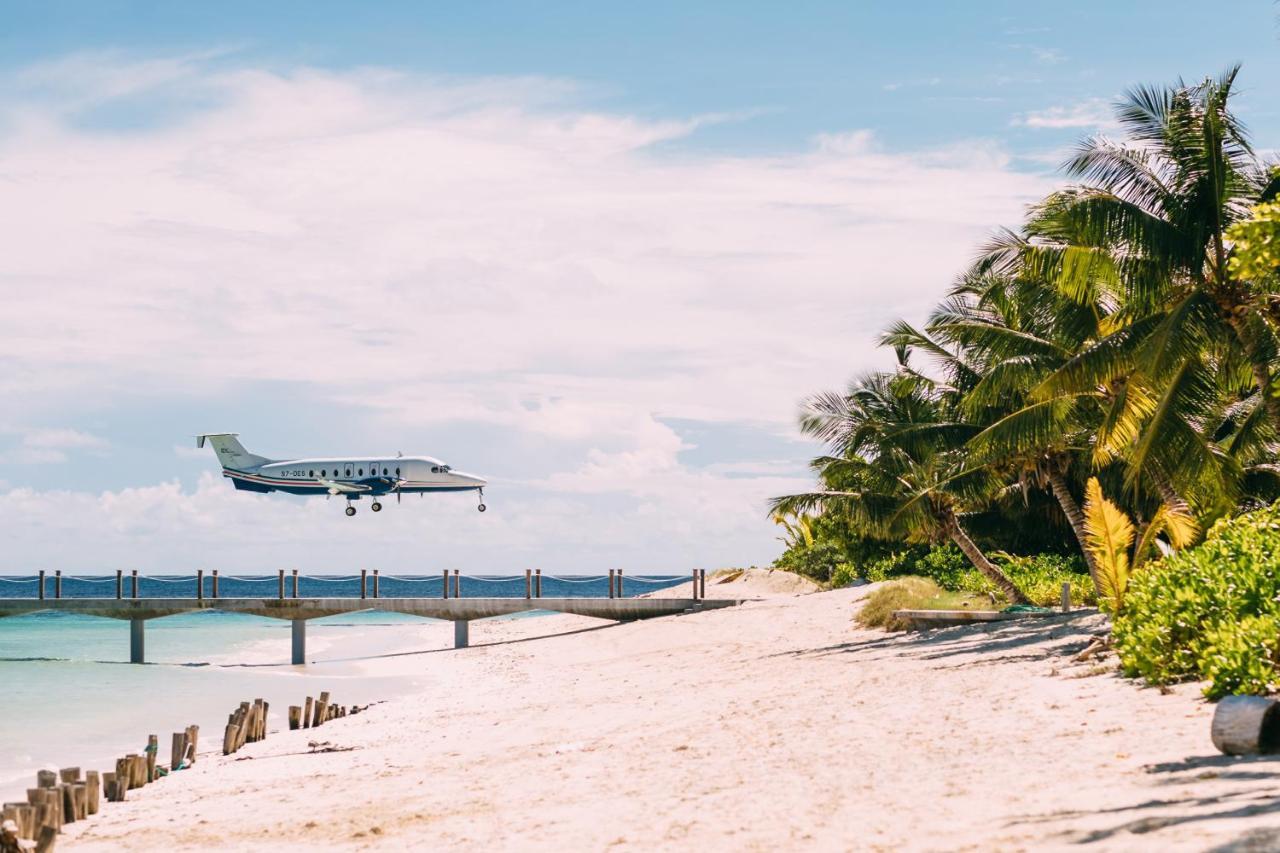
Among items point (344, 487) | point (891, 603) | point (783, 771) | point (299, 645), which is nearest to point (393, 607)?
point (299, 645)

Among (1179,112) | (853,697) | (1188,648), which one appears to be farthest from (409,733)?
(1179,112)

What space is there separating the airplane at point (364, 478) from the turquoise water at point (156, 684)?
718 centimetres

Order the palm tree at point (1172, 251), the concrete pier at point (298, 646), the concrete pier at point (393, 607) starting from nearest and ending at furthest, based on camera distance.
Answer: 1. the palm tree at point (1172, 251)
2. the concrete pier at point (298, 646)
3. the concrete pier at point (393, 607)

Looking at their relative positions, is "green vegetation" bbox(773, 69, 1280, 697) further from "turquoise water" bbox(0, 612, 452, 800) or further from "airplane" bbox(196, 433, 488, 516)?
"airplane" bbox(196, 433, 488, 516)

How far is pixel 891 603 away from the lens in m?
28.0

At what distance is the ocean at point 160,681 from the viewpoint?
22.9 metres

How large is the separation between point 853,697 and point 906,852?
7.91 m

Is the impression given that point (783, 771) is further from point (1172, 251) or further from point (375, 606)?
point (375, 606)

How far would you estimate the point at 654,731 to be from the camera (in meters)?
14.8

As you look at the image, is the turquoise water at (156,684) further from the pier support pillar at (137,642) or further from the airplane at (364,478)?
the airplane at (364,478)

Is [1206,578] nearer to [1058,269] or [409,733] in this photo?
[1058,269]

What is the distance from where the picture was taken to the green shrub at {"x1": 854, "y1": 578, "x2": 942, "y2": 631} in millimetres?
27031

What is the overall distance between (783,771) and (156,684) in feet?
97.3

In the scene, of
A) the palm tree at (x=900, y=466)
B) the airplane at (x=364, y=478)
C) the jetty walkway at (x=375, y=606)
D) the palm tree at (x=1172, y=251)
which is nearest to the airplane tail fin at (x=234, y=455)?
the airplane at (x=364, y=478)
